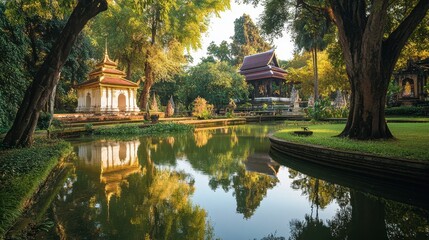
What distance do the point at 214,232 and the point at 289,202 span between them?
6.96 feet

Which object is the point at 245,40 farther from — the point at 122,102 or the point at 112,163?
the point at 112,163

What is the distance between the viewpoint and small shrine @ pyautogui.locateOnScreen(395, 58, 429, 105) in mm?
28078

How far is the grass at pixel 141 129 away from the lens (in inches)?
745

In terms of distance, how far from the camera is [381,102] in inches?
407

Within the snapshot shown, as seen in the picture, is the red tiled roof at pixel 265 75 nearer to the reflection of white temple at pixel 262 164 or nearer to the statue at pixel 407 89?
the statue at pixel 407 89

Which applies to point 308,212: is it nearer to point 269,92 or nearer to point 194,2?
point 194,2

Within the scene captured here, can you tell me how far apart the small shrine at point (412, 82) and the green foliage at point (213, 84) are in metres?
18.1

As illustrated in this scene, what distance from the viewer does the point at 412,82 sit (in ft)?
97.6

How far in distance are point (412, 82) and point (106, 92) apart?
103 feet

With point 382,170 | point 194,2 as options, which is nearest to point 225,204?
point 382,170

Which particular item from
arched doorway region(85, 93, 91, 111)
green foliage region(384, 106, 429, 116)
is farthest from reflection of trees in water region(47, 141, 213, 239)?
arched doorway region(85, 93, 91, 111)

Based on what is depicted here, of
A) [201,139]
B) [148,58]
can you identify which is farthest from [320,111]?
[148,58]

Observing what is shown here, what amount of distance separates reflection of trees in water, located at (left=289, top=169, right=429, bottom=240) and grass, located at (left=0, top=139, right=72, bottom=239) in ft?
13.0

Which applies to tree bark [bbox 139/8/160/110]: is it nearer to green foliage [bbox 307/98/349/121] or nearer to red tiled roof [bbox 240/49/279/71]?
green foliage [bbox 307/98/349/121]
